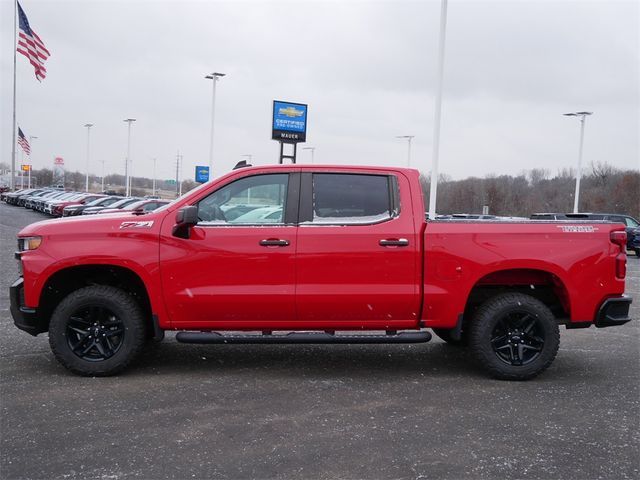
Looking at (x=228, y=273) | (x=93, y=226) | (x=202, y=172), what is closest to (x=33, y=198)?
(x=202, y=172)

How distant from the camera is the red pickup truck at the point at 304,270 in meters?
5.24

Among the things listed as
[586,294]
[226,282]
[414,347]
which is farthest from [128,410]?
[586,294]

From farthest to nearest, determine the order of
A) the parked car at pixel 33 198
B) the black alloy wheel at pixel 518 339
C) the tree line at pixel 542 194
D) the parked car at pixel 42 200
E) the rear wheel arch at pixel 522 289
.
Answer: the tree line at pixel 542 194
the parked car at pixel 33 198
the parked car at pixel 42 200
the rear wheel arch at pixel 522 289
the black alloy wheel at pixel 518 339

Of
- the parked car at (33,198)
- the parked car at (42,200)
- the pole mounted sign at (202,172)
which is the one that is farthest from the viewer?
the parked car at (33,198)

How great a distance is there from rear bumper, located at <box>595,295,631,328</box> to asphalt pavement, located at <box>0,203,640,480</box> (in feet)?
1.89

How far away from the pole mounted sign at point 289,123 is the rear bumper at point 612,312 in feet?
71.5

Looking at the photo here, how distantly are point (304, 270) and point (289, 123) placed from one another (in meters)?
22.4

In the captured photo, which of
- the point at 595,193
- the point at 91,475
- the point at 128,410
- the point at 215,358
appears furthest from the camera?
the point at 595,193

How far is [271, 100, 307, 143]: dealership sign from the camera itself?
26594 millimetres

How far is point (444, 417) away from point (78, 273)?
3539 millimetres

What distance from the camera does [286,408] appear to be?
465cm

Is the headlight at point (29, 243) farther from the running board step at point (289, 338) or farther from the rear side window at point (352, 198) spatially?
the rear side window at point (352, 198)

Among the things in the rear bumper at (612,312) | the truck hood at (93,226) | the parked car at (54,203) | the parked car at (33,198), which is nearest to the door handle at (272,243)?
the truck hood at (93,226)

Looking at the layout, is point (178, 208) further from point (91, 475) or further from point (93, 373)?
point (91, 475)
